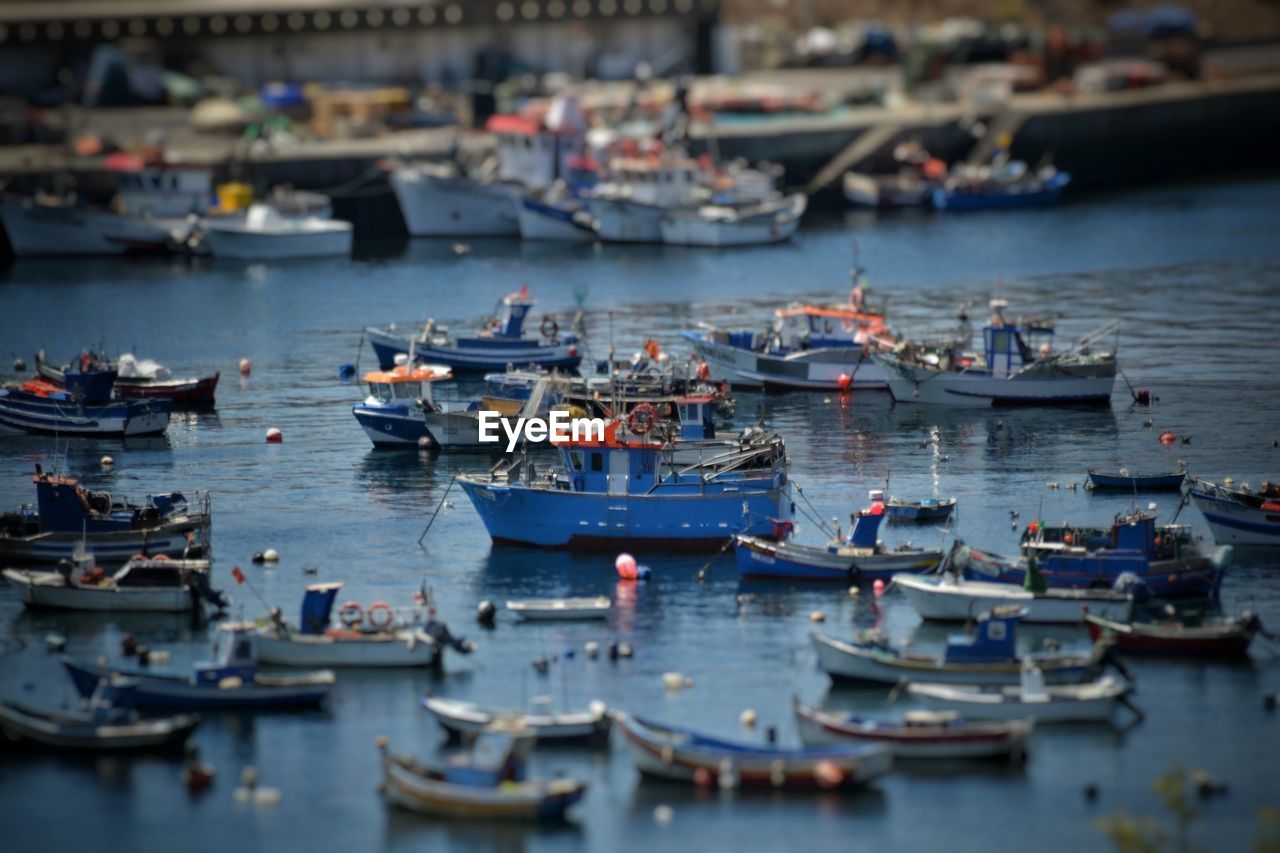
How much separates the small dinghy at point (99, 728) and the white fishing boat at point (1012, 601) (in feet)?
55.1

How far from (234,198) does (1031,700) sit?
80.4 metres

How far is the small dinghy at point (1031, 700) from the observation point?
148 feet

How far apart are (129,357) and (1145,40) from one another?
344 ft

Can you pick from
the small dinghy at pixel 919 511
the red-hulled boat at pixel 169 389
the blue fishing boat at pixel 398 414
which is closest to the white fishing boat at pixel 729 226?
the red-hulled boat at pixel 169 389

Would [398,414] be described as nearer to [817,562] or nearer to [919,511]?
[919,511]

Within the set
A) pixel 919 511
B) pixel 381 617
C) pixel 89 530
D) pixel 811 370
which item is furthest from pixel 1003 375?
pixel 89 530

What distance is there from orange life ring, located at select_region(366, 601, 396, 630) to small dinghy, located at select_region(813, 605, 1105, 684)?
947 cm

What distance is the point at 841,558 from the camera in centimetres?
5506

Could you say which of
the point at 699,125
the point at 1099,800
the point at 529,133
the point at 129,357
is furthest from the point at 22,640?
the point at 699,125

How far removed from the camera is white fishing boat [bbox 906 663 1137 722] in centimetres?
4519

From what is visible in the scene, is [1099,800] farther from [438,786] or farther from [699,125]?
[699,125]

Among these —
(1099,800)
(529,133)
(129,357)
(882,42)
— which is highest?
(882,42)

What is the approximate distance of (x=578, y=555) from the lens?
2304 inches

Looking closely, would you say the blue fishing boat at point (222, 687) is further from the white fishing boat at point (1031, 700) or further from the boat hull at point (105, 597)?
the white fishing boat at point (1031, 700)
